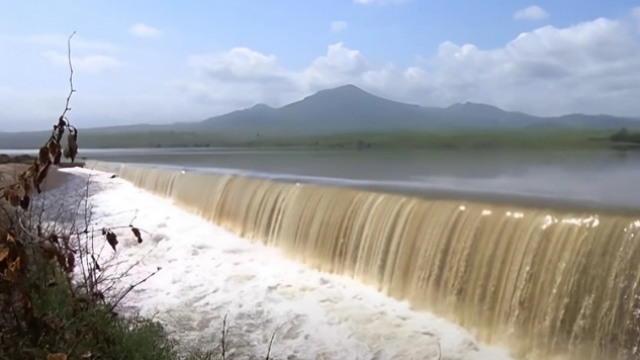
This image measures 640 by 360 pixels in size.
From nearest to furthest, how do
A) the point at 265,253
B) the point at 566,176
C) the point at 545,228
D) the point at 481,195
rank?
the point at 545,228 → the point at 481,195 → the point at 265,253 → the point at 566,176

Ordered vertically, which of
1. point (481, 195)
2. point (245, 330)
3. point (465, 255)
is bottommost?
point (245, 330)

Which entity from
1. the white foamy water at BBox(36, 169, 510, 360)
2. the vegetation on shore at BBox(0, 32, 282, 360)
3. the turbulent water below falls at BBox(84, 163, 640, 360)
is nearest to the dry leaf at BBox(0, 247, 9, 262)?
the vegetation on shore at BBox(0, 32, 282, 360)

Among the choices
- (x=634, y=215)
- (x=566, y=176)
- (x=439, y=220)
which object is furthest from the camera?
(x=566, y=176)

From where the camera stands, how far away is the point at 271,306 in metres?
7.14

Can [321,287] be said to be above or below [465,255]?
below

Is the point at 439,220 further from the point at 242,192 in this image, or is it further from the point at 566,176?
the point at 566,176

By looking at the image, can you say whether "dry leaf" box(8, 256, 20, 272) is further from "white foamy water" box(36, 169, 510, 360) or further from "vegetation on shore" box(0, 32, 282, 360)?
"white foamy water" box(36, 169, 510, 360)

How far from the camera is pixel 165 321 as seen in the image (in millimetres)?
6516

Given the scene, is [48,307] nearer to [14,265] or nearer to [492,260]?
[14,265]

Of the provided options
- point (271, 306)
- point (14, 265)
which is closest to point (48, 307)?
point (14, 265)

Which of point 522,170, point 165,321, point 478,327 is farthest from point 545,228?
point 522,170

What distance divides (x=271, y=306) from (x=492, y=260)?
257cm

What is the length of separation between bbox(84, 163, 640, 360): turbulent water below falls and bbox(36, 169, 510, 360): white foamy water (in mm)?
239

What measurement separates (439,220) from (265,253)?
3.43m
